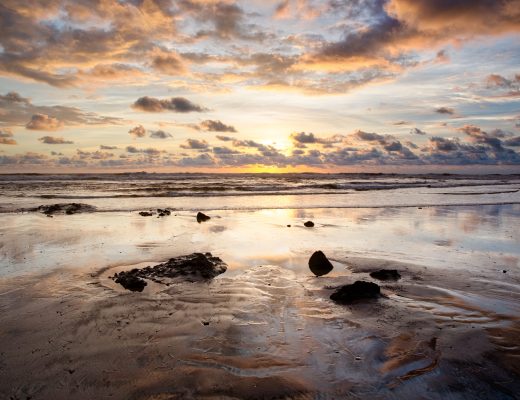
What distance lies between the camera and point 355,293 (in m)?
6.79

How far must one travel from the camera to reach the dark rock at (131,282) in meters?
7.29

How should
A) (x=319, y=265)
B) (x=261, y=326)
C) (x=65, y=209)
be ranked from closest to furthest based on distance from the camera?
(x=261, y=326)
(x=319, y=265)
(x=65, y=209)

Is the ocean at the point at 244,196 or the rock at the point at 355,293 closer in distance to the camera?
the rock at the point at 355,293

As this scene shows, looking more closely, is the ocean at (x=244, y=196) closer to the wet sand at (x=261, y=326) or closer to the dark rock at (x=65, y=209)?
the dark rock at (x=65, y=209)

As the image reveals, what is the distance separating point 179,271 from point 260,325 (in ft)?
10.3

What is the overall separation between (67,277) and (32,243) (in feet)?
15.0

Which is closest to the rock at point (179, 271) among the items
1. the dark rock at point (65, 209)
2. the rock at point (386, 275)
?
the rock at point (386, 275)

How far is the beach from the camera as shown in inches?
164

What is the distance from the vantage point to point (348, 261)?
9680 millimetres

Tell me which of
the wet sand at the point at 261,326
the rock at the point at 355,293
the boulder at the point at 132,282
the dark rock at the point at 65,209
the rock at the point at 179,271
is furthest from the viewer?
the dark rock at the point at 65,209

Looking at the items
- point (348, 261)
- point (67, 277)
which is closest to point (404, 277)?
point (348, 261)

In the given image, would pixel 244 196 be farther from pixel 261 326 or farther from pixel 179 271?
pixel 261 326

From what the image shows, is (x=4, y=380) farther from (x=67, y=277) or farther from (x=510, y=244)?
(x=510, y=244)

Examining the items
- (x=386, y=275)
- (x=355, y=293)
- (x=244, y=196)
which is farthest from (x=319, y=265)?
(x=244, y=196)
